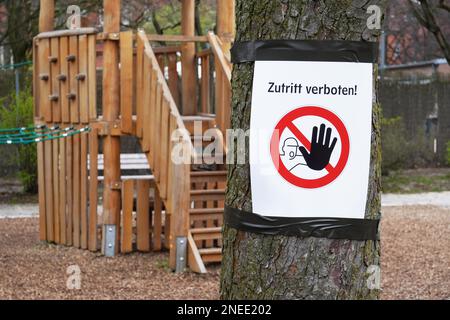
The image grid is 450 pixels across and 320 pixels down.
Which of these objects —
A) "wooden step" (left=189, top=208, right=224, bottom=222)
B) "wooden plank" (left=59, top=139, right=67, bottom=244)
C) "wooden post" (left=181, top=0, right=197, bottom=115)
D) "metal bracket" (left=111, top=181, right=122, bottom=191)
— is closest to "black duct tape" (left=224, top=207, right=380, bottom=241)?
"wooden step" (left=189, top=208, right=224, bottom=222)

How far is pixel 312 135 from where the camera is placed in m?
2.79

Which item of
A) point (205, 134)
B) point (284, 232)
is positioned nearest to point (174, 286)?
point (205, 134)

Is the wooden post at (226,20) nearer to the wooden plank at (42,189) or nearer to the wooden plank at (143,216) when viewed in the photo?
the wooden plank at (143,216)

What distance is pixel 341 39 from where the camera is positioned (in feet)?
9.28

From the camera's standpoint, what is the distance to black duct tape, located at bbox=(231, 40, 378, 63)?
111 inches

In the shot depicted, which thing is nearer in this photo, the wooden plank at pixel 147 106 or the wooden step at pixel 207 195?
the wooden step at pixel 207 195

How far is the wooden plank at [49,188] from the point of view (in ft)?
33.2

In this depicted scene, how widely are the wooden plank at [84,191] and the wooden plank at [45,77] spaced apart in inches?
37.9

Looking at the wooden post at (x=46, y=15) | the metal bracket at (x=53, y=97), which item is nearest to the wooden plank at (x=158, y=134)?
the metal bracket at (x=53, y=97)

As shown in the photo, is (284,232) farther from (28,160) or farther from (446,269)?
(28,160)

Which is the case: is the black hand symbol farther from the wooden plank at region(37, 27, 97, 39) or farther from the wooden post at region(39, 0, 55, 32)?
the wooden post at region(39, 0, 55, 32)

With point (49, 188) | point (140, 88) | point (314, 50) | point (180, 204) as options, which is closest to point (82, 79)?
point (140, 88)

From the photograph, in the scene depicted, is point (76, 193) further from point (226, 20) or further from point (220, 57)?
point (226, 20)

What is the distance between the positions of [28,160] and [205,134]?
20.2ft
